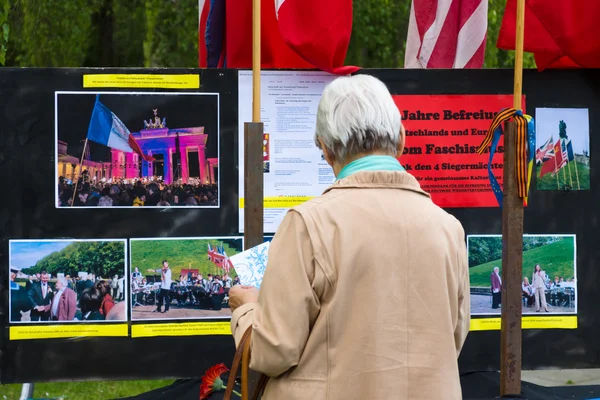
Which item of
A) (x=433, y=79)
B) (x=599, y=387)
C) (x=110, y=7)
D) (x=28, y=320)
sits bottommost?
(x=599, y=387)

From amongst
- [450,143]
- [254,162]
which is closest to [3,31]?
[254,162]

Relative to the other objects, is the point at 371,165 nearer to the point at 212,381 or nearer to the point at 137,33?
the point at 212,381

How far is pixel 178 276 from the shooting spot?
341cm

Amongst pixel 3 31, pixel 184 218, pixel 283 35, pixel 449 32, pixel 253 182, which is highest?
pixel 3 31

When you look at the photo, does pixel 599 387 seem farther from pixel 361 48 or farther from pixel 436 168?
pixel 361 48

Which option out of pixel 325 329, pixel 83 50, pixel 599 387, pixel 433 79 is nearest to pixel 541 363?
pixel 599 387

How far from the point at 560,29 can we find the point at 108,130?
6.27 feet

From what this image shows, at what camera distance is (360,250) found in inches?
74.1

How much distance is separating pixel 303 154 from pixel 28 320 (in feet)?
4.31

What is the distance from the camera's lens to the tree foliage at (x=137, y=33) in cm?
759

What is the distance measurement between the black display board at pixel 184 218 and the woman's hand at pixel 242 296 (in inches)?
48.1

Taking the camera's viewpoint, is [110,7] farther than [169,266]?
Yes

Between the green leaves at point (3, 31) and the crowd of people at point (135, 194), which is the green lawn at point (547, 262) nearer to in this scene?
the crowd of people at point (135, 194)
